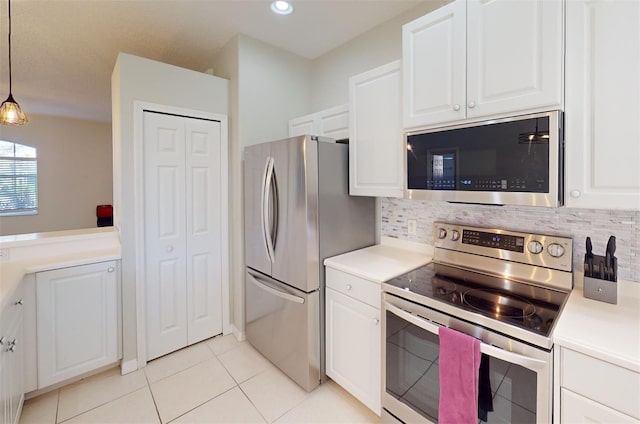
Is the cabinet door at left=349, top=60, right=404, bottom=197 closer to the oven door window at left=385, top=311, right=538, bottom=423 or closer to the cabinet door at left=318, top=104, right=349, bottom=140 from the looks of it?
the cabinet door at left=318, top=104, right=349, bottom=140

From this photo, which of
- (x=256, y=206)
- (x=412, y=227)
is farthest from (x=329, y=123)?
(x=412, y=227)

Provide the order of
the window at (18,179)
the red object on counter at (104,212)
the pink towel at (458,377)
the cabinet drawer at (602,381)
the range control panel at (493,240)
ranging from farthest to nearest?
the red object on counter at (104,212), the window at (18,179), the range control panel at (493,240), the pink towel at (458,377), the cabinet drawer at (602,381)

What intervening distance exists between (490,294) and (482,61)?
3.67ft

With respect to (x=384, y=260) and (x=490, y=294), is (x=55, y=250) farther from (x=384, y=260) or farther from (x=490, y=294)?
(x=490, y=294)

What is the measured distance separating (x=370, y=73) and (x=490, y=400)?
1860 millimetres

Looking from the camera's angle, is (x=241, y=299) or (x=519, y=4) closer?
(x=519, y=4)

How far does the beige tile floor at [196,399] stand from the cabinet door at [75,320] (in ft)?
0.56

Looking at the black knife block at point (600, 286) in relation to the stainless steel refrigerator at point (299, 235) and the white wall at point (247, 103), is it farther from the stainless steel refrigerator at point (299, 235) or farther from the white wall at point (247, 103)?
the white wall at point (247, 103)

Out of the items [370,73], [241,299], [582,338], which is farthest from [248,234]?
[582,338]

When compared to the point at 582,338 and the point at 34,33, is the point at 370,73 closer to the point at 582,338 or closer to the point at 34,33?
the point at 582,338

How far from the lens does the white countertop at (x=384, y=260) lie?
1.67m

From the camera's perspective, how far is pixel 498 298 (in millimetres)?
1340

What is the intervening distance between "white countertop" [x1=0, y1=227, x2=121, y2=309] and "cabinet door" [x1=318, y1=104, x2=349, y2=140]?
186cm

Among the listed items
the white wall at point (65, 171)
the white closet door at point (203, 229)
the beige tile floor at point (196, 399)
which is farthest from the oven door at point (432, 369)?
the white wall at point (65, 171)
